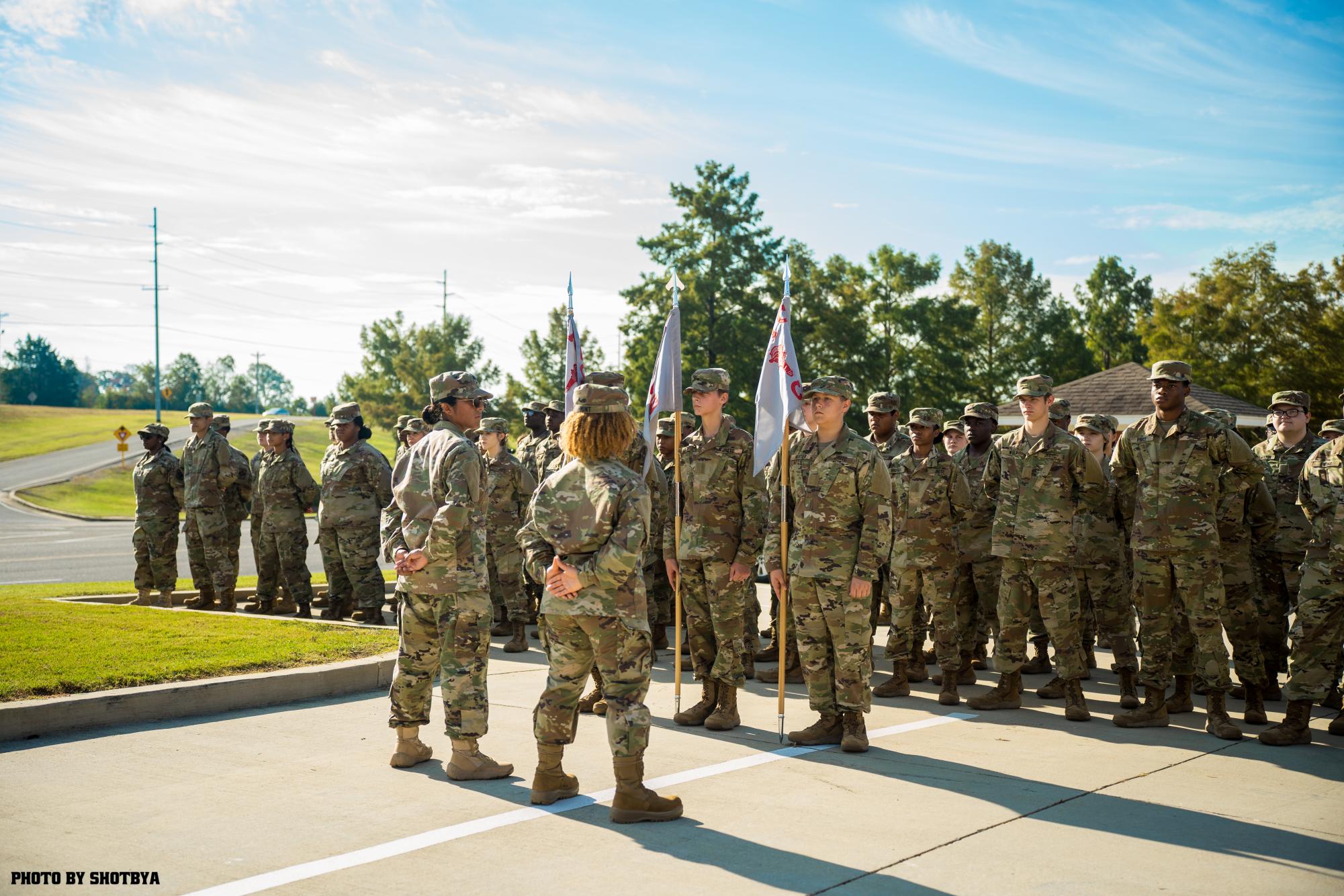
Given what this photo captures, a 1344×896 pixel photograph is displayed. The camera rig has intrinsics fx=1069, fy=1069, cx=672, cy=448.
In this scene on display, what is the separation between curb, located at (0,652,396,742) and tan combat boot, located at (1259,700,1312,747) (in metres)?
6.46

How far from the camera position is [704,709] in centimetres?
809

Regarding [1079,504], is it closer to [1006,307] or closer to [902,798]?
[902,798]

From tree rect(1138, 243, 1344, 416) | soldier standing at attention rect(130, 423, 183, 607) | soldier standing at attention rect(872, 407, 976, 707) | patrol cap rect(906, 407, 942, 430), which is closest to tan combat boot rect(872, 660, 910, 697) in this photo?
soldier standing at attention rect(872, 407, 976, 707)

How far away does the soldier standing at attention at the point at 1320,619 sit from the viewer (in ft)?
24.9

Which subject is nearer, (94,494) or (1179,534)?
(1179,534)

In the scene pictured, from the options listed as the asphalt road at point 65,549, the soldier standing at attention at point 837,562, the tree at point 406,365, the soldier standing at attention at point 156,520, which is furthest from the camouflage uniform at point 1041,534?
the tree at point 406,365

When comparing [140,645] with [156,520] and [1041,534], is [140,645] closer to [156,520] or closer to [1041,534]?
[156,520]

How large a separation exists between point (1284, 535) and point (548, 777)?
294 inches

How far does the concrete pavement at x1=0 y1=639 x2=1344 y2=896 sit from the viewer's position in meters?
4.91

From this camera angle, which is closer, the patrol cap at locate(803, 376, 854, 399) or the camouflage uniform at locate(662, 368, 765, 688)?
the patrol cap at locate(803, 376, 854, 399)

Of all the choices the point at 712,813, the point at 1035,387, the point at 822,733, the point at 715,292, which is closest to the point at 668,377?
the point at 1035,387

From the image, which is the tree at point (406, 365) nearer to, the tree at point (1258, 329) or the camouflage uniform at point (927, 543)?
the tree at point (1258, 329)

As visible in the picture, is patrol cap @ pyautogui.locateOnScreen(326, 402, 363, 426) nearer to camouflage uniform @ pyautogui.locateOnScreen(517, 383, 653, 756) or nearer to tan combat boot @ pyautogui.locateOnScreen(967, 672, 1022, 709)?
camouflage uniform @ pyautogui.locateOnScreen(517, 383, 653, 756)

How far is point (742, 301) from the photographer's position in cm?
4644
